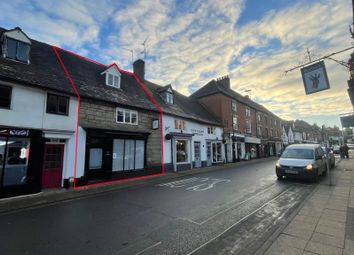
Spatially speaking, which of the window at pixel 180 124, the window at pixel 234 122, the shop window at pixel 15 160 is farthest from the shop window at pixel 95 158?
the window at pixel 234 122

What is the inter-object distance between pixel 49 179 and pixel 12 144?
257 cm

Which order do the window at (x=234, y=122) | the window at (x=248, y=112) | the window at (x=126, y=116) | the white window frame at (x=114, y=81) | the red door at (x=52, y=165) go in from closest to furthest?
the red door at (x=52, y=165) < the window at (x=126, y=116) < the white window frame at (x=114, y=81) < the window at (x=234, y=122) < the window at (x=248, y=112)

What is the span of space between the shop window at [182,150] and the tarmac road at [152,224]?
10.4 meters

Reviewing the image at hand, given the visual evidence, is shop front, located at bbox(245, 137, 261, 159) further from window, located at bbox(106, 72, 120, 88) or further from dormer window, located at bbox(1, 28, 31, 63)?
dormer window, located at bbox(1, 28, 31, 63)

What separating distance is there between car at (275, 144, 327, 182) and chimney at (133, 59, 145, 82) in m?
15.6

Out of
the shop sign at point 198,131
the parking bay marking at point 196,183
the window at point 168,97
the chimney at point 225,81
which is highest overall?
the chimney at point 225,81

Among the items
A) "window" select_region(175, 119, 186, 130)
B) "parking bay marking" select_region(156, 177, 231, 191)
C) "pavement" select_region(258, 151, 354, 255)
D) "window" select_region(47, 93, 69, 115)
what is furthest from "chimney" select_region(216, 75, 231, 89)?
"pavement" select_region(258, 151, 354, 255)

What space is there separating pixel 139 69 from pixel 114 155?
1144 cm

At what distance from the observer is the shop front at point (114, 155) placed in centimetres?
1225

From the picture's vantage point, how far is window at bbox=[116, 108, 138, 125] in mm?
14294

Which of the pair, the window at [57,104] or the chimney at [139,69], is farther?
the chimney at [139,69]

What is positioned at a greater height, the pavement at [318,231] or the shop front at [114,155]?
the shop front at [114,155]

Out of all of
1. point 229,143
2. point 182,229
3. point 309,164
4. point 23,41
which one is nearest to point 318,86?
point 309,164

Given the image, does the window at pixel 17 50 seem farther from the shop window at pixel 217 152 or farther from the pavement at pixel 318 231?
the shop window at pixel 217 152
